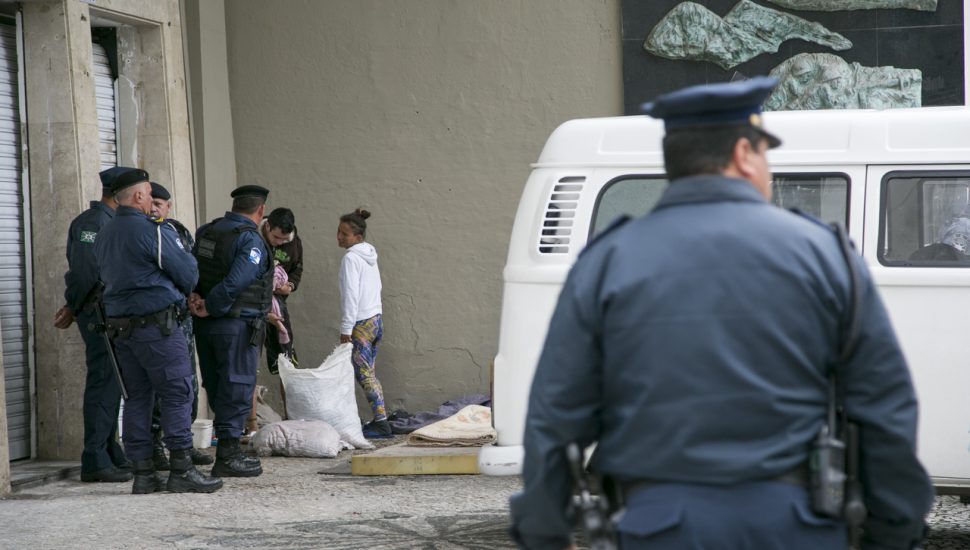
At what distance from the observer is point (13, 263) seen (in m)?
8.66

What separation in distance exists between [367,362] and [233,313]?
227cm

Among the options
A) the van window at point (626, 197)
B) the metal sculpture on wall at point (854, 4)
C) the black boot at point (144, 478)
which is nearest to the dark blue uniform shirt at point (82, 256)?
the black boot at point (144, 478)

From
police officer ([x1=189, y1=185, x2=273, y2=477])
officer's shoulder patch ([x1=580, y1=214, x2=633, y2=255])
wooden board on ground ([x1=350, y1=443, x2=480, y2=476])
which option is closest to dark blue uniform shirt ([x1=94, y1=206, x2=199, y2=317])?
police officer ([x1=189, y1=185, x2=273, y2=477])

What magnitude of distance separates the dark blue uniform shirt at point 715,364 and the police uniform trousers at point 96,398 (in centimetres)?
591

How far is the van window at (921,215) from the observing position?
5492 mm

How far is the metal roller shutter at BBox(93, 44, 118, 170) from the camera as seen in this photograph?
31.6 feet

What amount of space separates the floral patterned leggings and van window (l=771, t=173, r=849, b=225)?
16.5ft

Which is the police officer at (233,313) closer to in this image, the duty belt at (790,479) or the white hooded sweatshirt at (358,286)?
the white hooded sweatshirt at (358,286)

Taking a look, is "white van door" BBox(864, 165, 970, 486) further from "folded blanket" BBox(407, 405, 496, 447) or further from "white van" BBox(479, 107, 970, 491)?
"folded blanket" BBox(407, 405, 496, 447)

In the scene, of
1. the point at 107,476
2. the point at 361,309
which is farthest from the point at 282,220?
the point at 107,476

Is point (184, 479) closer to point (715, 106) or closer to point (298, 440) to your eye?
point (298, 440)

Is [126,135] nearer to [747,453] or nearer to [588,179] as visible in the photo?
[588,179]

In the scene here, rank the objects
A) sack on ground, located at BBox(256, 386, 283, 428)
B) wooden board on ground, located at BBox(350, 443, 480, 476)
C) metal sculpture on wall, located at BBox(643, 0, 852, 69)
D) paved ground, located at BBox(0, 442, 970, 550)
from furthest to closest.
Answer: sack on ground, located at BBox(256, 386, 283, 428) → metal sculpture on wall, located at BBox(643, 0, 852, 69) → wooden board on ground, located at BBox(350, 443, 480, 476) → paved ground, located at BBox(0, 442, 970, 550)

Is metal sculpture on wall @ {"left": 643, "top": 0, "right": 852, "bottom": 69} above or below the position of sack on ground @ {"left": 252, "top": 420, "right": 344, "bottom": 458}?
above
